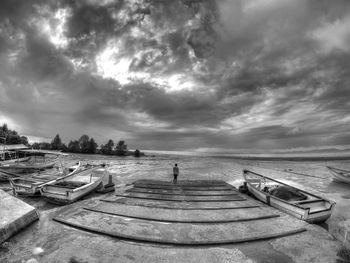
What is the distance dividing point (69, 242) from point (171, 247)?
3.53 metres

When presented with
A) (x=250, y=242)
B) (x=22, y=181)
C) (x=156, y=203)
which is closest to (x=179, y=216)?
(x=156, y=203)

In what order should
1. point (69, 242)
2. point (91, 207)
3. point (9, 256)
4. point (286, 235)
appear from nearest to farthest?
point (9, 256)
point (69, 242)
point (286, 235)
point (91, 207)

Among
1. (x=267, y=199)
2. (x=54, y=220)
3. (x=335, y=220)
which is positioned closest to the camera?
(x=54, y=220)

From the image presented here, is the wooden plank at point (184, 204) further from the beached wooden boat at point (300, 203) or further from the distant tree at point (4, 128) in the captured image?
Answer: the distant tree at point (4, 128)

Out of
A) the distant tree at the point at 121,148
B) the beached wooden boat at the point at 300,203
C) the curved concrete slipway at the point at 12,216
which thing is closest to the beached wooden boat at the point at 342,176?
the beached wooden boat at the point at 300,203

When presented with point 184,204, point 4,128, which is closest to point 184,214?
point 184,204

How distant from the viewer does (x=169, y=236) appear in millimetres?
6598

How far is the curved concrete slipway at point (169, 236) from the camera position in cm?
535

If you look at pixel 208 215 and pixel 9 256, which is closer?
pixel 9 256

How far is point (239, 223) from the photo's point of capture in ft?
26.8

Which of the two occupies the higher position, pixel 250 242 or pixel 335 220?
pixel 250 242

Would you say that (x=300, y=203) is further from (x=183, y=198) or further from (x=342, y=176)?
(x=342, y=176)

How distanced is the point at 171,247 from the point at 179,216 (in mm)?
2948

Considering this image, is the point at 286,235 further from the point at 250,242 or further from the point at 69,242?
the point at 69,242
